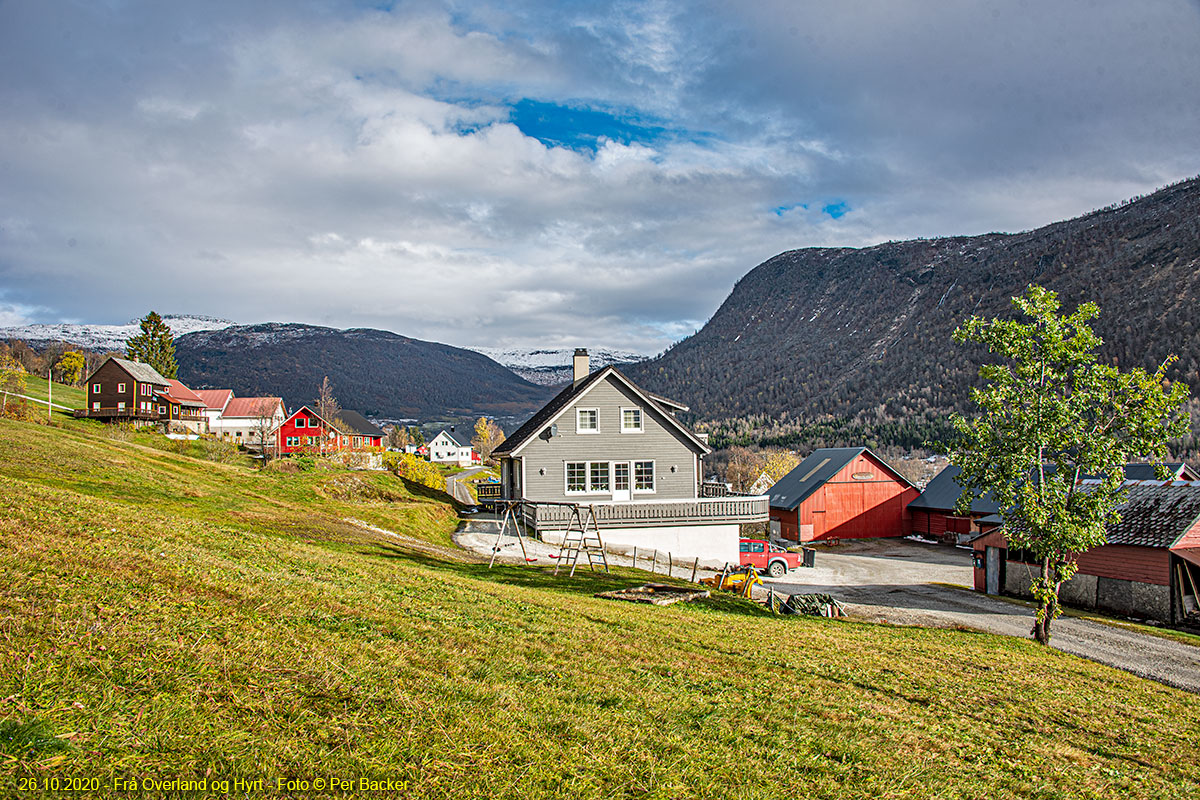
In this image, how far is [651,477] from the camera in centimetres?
3616

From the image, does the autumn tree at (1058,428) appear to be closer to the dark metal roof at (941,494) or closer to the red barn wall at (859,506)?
the red barn wall at (859,506)

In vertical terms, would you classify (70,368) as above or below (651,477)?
above

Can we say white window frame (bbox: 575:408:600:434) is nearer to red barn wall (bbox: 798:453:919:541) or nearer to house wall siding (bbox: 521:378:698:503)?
house wall siding (bbox: 521:378:698:503)

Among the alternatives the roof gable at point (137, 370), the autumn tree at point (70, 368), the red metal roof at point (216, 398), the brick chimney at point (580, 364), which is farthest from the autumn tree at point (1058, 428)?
the autumn tree at point (70, 368)

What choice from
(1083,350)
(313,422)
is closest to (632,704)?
(1083,350)

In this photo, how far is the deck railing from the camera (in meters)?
31.9

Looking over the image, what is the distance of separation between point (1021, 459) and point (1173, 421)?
3.42 metres

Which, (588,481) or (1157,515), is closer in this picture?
(1157,515)

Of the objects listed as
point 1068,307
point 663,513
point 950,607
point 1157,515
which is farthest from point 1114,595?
point 1068,307

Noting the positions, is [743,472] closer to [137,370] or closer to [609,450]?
[609,450]

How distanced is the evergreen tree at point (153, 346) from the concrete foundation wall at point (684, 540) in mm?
85499

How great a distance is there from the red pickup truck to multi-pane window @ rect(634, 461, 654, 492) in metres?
5.65

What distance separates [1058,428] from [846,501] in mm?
38580

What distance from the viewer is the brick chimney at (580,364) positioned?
133 ft
